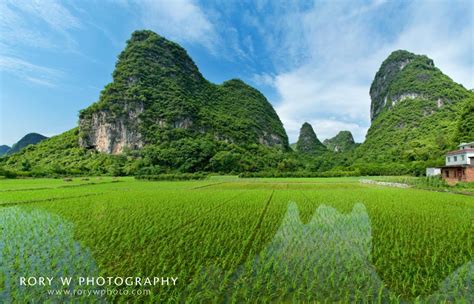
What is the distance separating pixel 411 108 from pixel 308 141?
150 ft

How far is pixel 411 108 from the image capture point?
7619 centimetres

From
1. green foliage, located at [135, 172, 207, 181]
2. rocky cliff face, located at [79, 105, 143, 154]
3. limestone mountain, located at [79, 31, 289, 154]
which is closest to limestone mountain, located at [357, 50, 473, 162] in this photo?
limestone mountain, located at [79, 31, 289, 154]

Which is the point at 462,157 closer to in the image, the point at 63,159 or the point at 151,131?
the point at 151,131

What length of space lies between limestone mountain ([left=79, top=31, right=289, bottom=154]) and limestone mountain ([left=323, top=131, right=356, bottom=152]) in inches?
1695

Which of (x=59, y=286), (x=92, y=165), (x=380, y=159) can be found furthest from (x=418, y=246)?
(x=380, y=159)

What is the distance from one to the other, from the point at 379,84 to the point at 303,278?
5065 inches

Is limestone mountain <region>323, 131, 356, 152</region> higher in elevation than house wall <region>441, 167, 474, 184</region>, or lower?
higher

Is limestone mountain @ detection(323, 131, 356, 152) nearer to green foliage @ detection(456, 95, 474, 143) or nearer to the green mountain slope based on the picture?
the green mountain slope

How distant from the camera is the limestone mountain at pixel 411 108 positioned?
5822 centimetres

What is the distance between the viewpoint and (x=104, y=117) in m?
56.4

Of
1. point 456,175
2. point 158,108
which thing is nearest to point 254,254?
point 456,175

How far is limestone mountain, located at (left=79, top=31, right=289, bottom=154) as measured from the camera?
56.0 metres

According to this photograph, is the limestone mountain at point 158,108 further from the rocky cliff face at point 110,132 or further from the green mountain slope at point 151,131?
the green mountain slope at point 151,131

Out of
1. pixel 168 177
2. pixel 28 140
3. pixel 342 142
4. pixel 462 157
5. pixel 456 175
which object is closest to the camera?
pixel 456 175
